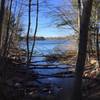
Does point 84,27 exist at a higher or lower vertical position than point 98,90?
higher

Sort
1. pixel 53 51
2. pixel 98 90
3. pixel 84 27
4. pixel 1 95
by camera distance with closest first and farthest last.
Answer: pixel 84 27
pixel 1 95
pixel 98 90
pixel 53 51

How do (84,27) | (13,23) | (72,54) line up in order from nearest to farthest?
(84,27), (13,23), (72,54)

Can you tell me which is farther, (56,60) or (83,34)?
(56,60)

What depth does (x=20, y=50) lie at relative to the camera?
140 feet

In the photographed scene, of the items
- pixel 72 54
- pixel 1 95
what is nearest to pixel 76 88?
pixel 1 95

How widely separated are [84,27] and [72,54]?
31.0m

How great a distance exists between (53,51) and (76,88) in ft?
111

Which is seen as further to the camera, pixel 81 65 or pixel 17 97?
pixel 17 97

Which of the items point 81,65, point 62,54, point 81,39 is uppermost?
point 81,39

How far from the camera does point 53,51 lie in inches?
1746

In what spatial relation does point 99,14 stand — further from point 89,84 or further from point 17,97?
point 17,97

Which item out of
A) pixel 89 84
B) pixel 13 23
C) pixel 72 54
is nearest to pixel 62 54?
pixel 72 54

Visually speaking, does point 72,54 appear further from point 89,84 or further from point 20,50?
point 89,84

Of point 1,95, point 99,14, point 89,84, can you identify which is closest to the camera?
point 1,95
